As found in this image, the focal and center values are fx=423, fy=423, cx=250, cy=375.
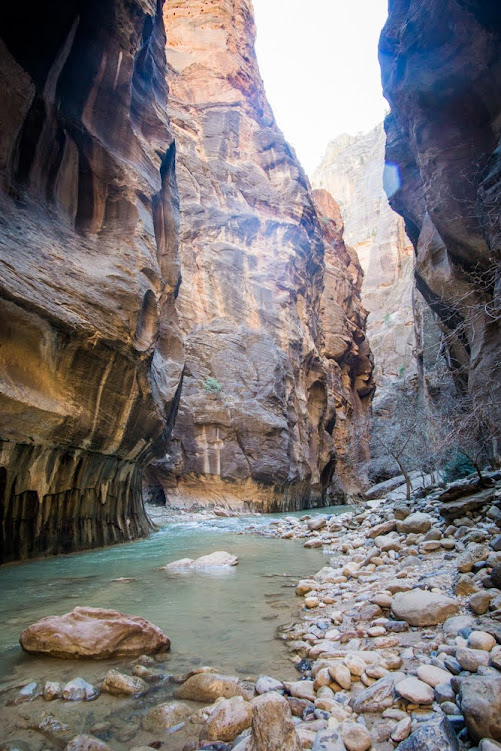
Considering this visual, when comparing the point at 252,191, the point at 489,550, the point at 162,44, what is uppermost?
the point at 252,191

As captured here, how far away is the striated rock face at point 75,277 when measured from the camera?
7363 millimetres

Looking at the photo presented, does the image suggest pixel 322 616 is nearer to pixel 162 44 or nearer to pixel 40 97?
pixel 40 97

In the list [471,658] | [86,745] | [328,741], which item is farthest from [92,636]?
[471,658]

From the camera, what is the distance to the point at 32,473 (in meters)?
7.73

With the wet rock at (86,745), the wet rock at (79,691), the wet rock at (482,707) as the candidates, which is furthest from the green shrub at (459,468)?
the wet rock at (86,745)

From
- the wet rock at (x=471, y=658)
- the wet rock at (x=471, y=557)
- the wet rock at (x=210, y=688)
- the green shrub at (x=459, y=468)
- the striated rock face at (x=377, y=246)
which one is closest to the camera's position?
the wet rock at (x=471, y=658)

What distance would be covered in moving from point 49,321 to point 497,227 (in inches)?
303

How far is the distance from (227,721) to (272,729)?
20.2 inches

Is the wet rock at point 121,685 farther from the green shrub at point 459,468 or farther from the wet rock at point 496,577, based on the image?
the green shrub at point 459,468

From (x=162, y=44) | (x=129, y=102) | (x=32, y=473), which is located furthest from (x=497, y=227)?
(x=162, y=44)

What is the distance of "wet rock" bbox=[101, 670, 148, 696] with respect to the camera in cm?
288

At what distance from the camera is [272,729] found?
6.70 feet

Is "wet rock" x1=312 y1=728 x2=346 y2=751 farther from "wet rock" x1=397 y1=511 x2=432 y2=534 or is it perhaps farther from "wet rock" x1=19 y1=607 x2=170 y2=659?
"wet rock" x1=397 y1=511 x2=432 y2=534

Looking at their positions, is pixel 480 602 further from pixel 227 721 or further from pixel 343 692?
pixel 227 721
